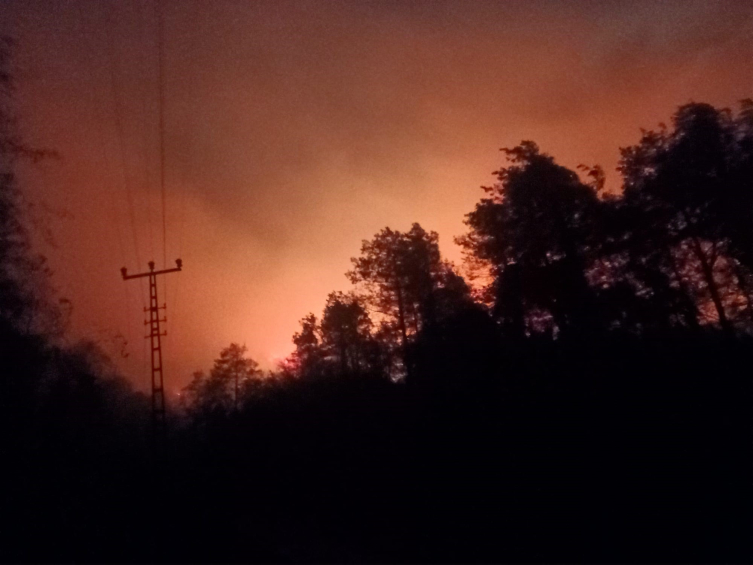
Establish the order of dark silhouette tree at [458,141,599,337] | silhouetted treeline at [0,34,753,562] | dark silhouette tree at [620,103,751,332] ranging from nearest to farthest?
silhouetted treeline at [0,34,753,562]
dark silhouette tree at [620,103,751,332]
dark silhouette tree at [458,141,599,337]

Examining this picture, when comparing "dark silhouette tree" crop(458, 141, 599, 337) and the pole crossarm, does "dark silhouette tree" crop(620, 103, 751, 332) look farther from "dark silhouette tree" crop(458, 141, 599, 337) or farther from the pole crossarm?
the pole crossarm

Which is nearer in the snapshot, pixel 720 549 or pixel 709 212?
pixel 720 549

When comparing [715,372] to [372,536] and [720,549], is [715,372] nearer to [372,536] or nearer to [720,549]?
[720,549]

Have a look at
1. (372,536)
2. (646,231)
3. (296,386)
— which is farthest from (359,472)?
(646,231)

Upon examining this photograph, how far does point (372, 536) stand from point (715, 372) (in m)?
10.5

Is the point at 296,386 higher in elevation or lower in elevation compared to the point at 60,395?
lower

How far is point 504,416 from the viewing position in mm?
14484

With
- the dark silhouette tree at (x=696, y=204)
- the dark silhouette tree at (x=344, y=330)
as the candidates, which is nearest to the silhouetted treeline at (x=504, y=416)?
the dark silhouette tree at (x=696, y=204)

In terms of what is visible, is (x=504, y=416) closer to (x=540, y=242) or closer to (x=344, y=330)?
(x=540, y=242)

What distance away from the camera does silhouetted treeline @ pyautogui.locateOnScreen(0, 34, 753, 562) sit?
35.7 feet

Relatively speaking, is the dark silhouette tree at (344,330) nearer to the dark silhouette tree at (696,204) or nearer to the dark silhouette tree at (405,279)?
the dark silhouette tree at (405,279)

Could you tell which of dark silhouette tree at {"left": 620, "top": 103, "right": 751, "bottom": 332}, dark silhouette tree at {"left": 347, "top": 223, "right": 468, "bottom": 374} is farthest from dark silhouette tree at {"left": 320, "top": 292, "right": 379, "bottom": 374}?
dark silhouette tree at {"left": 620, "top": 103, "right": 751, "bottom": 332}

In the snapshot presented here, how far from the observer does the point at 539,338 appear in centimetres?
1991

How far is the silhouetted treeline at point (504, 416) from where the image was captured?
428 inches
